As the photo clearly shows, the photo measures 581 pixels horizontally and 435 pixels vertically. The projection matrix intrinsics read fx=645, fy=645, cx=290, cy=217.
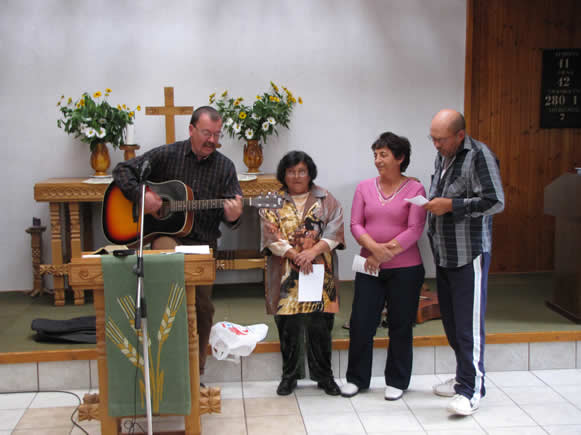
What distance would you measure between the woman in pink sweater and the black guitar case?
1602 millimetres

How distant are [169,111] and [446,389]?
264 cm

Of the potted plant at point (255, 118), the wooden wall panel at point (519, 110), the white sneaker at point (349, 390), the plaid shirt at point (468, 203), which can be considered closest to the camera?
the plaid shirt at point (468, 203)

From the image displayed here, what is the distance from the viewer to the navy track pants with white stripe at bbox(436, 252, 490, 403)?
3.31 m

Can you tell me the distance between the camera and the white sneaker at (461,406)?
11.0 feet

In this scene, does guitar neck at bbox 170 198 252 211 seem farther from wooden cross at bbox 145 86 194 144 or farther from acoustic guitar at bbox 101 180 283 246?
wooden cross at bbox 145 86 194 144

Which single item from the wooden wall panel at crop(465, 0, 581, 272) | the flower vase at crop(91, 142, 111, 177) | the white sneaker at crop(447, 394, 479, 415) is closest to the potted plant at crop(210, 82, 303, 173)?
the flower vase at crop(91, 142, 111, 177)

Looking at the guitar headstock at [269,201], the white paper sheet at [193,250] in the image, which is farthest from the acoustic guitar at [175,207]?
the white paper sheet at [193,250]

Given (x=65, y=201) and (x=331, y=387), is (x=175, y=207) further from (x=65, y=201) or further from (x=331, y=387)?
(x=65, y=201)

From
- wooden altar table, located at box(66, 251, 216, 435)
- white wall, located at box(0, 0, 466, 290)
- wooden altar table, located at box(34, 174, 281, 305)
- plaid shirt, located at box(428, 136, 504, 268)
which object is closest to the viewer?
wooden altar table, located at box(66, 251, 216, 435)

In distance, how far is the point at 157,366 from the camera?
2939 millimetres

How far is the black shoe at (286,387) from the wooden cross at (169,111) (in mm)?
1954

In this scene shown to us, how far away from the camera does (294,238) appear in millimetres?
3590

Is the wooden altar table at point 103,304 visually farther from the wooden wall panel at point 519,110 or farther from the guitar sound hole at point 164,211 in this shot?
the wooden wall panel at point 519,110

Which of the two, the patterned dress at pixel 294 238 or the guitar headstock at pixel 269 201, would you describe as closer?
the guitar headstock at pixel 269 201
